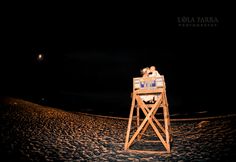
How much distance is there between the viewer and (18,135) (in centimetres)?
662

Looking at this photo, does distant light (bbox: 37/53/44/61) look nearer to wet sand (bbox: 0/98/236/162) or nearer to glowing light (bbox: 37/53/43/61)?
glowing light (bbox: 37/53/43/61)

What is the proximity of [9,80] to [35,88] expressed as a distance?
3164mm

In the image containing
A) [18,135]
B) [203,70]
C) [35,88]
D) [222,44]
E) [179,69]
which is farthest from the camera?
[35,88]

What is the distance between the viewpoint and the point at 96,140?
6258 mm

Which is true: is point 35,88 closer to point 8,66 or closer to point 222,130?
point 8,66

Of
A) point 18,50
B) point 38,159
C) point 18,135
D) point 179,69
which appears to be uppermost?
point 18,50

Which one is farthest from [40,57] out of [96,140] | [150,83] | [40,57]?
[150,83]

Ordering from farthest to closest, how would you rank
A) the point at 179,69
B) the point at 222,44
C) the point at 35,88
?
1. the point at 35,88
2. the point at 179,69
3. the point at 222,44

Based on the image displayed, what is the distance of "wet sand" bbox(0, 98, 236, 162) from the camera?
15.7 feet

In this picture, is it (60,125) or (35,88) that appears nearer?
(60,125)

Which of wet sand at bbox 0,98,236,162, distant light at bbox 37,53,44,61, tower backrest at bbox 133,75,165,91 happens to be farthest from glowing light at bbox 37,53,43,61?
tower backrest at bbox 133,75,165,91

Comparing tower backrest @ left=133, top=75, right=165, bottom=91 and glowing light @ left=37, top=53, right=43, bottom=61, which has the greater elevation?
glowing light @ left=37, top=53, right=43, bottom=61

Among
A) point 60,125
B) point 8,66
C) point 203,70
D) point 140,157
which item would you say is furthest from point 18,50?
point 140,157

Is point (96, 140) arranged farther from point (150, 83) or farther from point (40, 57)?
point (40, 57)
